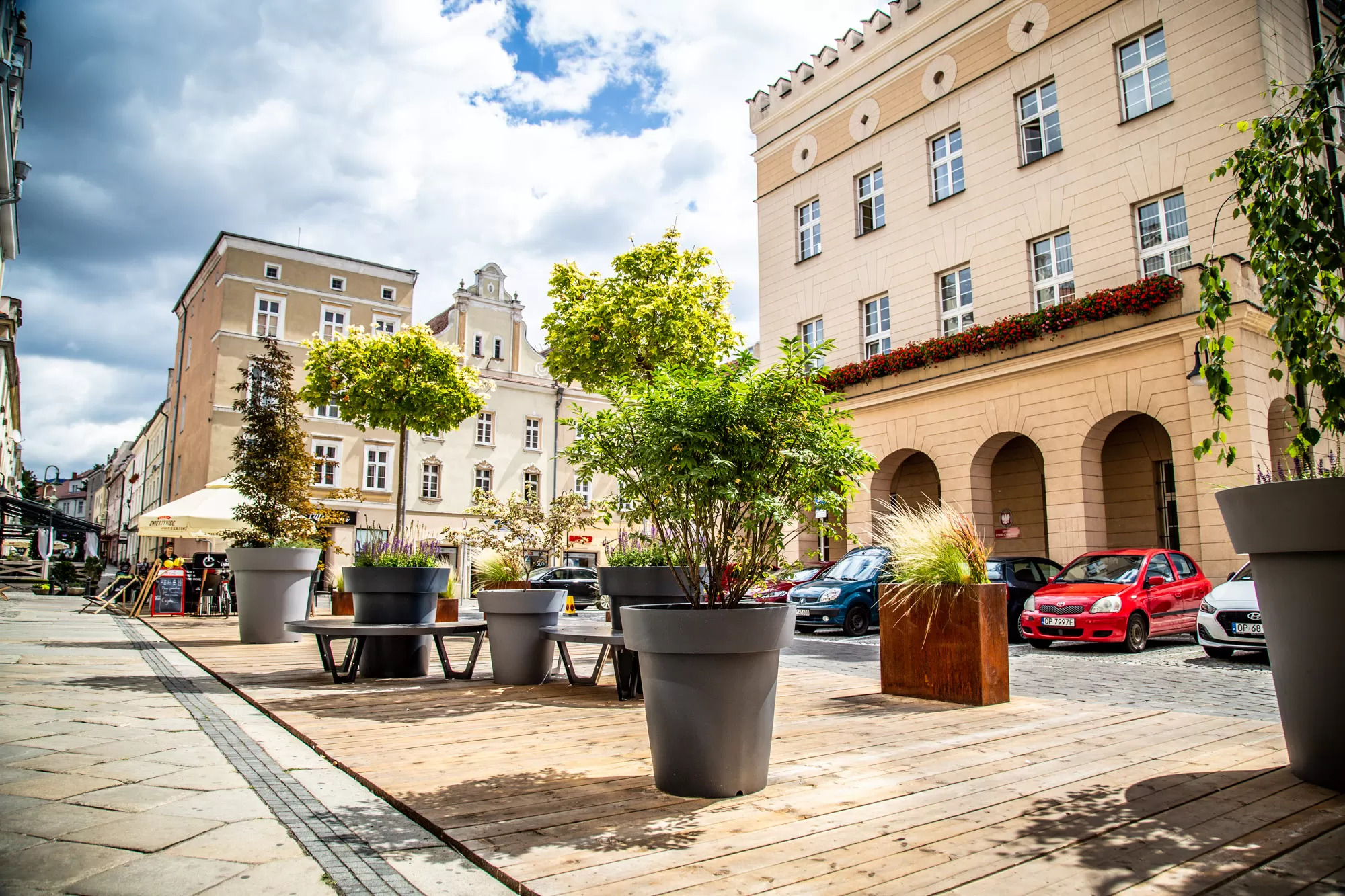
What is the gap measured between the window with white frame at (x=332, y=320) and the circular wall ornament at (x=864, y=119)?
22969 millimetres

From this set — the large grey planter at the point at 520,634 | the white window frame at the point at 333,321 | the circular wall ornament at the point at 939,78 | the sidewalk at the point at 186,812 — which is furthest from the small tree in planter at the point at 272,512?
the white window frame at the point at 333,321

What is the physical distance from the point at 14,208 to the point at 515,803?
67.1 ft

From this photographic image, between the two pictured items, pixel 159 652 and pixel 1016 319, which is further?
pixel 1016 319

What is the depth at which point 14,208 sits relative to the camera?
58.5 ft

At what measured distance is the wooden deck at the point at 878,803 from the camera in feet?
9.25

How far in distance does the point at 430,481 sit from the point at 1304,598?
36.6m

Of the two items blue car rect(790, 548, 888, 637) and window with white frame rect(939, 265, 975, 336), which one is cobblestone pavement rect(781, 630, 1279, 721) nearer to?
blue car rect(790, 548, 888, 637)

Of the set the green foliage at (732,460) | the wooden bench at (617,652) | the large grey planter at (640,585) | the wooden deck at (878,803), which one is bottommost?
the wooden deck at (878,803)

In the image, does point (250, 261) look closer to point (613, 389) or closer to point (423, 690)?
point (423, 690)

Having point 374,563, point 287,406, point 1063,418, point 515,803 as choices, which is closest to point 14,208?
point 287,406

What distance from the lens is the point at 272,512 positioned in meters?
11.8

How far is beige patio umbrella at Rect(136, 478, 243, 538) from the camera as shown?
15547 millimetres

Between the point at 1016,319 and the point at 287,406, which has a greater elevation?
the point at 1016,319

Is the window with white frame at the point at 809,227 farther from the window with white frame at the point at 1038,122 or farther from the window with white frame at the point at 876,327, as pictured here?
the window with white frame at the point at 1038,122
